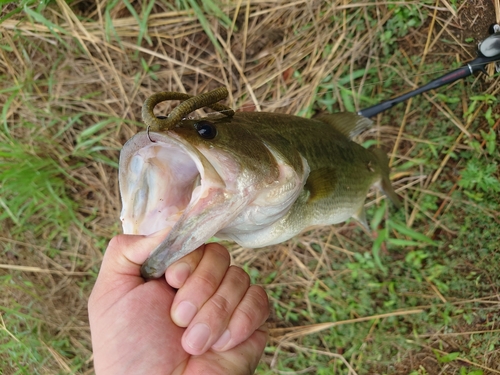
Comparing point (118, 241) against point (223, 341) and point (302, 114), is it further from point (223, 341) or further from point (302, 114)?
point (302, 114)

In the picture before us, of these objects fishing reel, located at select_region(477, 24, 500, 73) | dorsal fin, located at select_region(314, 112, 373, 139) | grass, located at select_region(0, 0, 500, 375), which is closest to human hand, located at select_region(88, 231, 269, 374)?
dorsal fin, located at select_region(314, 112, 373, 139)

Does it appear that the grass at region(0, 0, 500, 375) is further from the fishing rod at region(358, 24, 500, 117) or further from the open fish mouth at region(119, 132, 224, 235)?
the open fish mouth at region(119, 132, 224, 235)

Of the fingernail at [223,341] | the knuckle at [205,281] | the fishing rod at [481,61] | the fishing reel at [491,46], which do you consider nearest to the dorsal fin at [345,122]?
the fishing rod at [481,61]

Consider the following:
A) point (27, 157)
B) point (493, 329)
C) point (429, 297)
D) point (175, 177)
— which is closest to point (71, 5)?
point (27, 157)

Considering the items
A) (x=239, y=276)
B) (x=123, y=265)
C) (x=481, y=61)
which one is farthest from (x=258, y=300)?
(x=481, y=61)

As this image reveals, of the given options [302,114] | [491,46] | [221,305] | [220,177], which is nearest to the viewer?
[220,177]

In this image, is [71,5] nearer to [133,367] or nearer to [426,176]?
[133,367]

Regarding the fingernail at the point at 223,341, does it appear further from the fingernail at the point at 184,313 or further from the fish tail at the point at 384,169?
the fish tail at the point at 384,169
